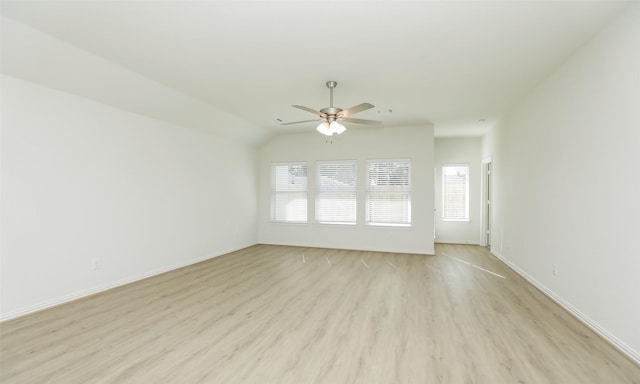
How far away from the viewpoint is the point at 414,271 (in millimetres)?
4898

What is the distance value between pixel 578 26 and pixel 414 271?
375 cm

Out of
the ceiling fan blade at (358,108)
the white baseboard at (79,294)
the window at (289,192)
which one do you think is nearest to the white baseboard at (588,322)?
the ceiling fan blade at (358,108)

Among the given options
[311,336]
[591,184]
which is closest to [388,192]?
[591,184]

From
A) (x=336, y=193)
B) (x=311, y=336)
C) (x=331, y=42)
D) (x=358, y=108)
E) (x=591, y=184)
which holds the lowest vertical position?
(x=311, y=336)

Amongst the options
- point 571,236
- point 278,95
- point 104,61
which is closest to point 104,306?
point 104,61

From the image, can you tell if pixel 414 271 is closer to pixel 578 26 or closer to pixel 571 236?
pixel 571 236

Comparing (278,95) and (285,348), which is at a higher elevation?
(278,95)

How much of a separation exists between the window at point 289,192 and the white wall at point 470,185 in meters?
3.65

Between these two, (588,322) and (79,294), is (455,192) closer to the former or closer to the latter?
(588,322)

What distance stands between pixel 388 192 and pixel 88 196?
5.46 meters

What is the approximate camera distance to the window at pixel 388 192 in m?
6.55

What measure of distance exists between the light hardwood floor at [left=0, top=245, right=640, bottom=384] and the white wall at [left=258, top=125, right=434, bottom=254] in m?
2.07

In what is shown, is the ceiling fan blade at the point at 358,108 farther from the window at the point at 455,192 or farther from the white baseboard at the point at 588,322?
the window at the point at 455,192

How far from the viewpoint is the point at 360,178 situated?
678 cm
